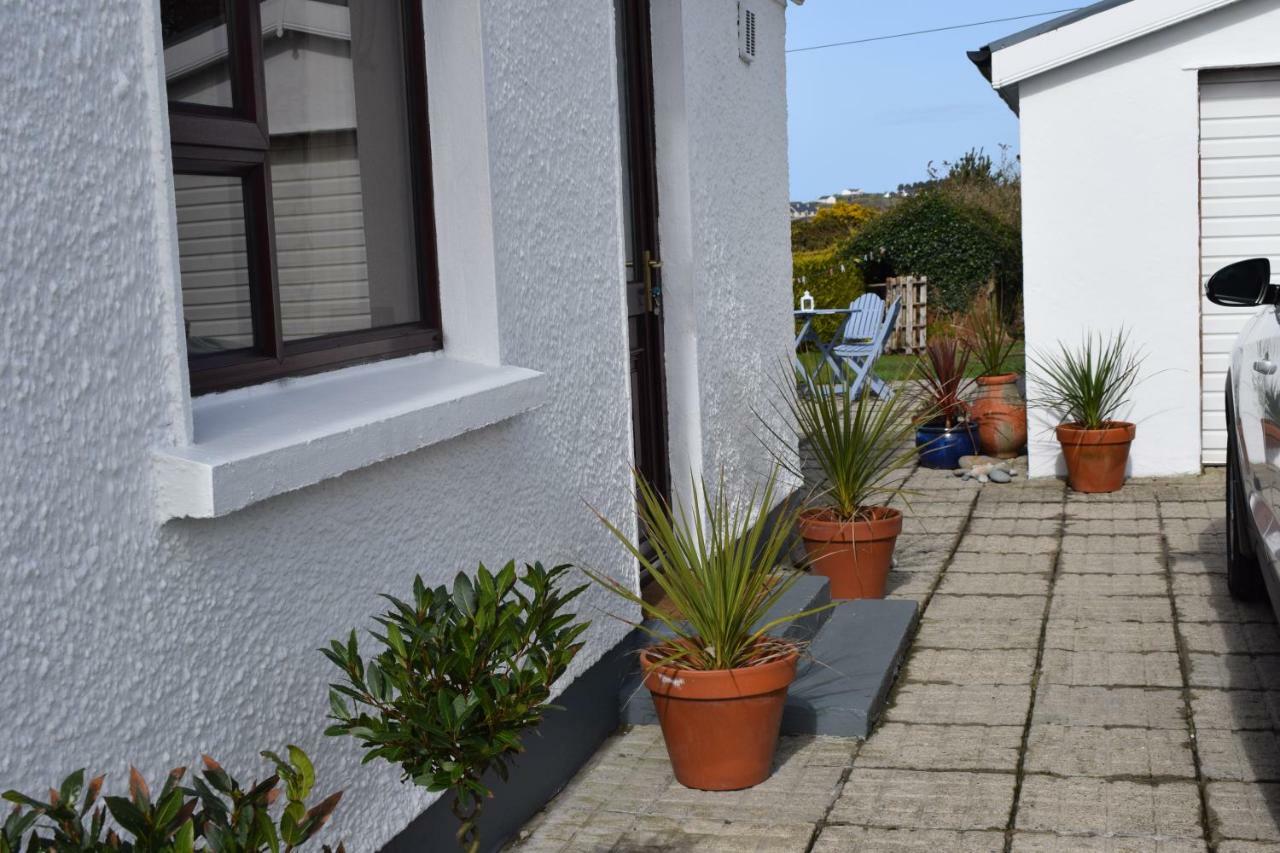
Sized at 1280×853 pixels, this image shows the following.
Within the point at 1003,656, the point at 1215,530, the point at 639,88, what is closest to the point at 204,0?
the point at 639,88

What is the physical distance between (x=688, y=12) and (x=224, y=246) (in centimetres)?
323

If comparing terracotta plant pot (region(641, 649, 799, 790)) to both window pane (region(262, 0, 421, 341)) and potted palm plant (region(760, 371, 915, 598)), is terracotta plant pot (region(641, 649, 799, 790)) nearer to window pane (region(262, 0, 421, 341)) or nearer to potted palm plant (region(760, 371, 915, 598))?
window pane (region(262, 0, 421, 341))

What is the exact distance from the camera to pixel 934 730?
4453 millimetres

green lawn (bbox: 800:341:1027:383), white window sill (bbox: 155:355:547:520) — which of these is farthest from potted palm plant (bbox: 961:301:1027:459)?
white window sill (bbox: 155:355:547:520)

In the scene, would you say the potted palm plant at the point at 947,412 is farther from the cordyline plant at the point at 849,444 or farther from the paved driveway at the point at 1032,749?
the cordyline plant at the point at 849,444

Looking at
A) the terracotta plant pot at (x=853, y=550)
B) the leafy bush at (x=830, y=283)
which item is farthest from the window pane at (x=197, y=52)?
the leafy bush at (x=830, y=283)

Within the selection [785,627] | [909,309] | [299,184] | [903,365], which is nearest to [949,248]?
[909,309]

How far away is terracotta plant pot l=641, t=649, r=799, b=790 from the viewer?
3.93m

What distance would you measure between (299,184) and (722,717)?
1.83m

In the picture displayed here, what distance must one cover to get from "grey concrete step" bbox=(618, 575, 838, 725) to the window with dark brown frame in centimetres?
153

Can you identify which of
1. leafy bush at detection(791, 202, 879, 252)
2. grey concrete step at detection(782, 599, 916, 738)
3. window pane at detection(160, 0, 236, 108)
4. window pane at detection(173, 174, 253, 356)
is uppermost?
leafy bush at detection(791, 202, 879, 252)

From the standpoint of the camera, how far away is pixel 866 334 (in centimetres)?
1240

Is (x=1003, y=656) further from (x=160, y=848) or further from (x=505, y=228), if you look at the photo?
(x=160, y=848)

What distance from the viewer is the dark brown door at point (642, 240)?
5504mm
